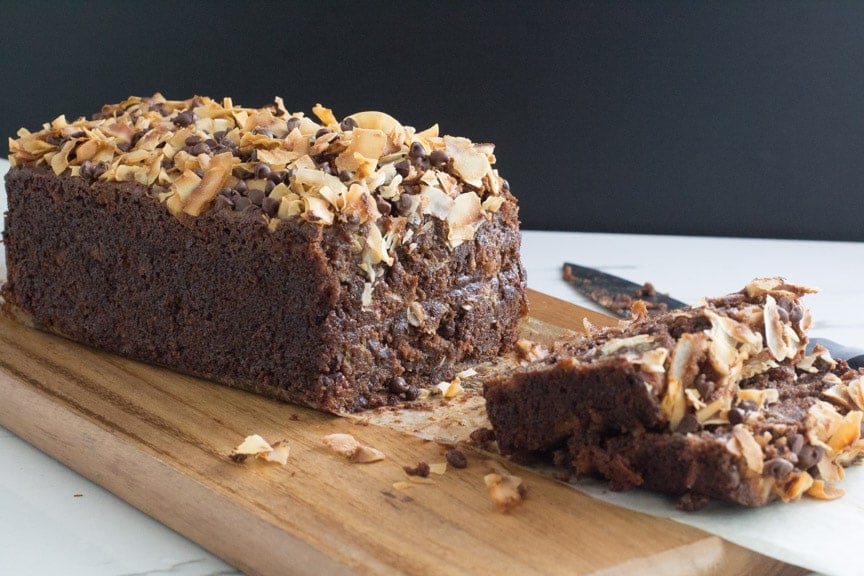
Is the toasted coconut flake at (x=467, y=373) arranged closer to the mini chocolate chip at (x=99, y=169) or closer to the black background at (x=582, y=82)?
the mini chocolate chip at (x=99, y=169)

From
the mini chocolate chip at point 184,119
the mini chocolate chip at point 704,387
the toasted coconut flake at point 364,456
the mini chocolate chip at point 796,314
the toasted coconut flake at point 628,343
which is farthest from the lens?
the mini chocolate chip at point 184,119

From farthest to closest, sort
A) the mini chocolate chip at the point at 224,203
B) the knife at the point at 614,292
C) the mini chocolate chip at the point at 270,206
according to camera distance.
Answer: the knife at the point at 614,292 → the mini chocolate chip at the point at 224,203 → the mini chocolate chip at the point at 270,206

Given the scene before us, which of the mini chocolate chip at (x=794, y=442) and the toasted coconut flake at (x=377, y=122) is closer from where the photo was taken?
the mini chocolate chip at (x=794, y=442)

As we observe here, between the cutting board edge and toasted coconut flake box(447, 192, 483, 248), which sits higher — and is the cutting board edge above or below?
below

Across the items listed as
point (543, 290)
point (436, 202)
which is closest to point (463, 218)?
point (436, 202)

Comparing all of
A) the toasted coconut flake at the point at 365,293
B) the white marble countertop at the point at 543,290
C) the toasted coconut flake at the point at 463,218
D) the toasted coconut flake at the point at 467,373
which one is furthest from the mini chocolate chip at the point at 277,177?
the white marble countertop at the point at 543,290

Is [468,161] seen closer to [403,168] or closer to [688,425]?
[403,168]

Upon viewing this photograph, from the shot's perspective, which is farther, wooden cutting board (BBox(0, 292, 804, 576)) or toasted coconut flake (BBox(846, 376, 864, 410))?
toasted coconut flake (BBox(846, 376, 864, 410))

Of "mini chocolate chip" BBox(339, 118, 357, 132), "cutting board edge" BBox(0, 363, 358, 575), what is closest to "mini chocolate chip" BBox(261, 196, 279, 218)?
"mini chocolate chip" BBox(339, 118, 357, 132)

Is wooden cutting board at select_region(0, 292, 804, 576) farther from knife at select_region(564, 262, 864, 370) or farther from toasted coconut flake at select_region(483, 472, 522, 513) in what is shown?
knife at select_region(564, 262, 864, 370)
